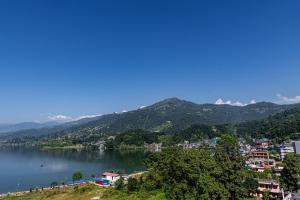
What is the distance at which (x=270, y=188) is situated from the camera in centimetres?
2352

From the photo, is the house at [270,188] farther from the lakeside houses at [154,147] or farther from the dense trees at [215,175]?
the lakeside houses at [154,147]

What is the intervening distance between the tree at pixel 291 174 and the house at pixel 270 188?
131 centimetres

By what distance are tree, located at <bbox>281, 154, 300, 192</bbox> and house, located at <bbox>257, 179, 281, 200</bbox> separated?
1308mm

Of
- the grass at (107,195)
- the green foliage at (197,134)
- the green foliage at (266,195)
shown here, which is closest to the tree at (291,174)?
the green foliage at (266,195)

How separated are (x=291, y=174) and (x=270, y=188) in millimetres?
2852

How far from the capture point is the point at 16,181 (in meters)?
57.2

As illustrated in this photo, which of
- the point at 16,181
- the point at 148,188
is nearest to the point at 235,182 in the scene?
the point at 148,188

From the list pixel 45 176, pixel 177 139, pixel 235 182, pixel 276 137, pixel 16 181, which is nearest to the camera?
pixel 235 182

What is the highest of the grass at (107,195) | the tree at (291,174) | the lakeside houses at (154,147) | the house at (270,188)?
the tree at (291,174)

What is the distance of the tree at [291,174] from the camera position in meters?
21.0

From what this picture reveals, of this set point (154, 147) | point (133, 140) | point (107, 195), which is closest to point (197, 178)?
point (107, 195)

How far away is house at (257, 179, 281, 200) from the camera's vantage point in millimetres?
22633

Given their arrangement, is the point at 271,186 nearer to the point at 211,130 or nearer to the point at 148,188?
the point at 148,188

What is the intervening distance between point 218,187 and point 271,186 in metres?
13.3
